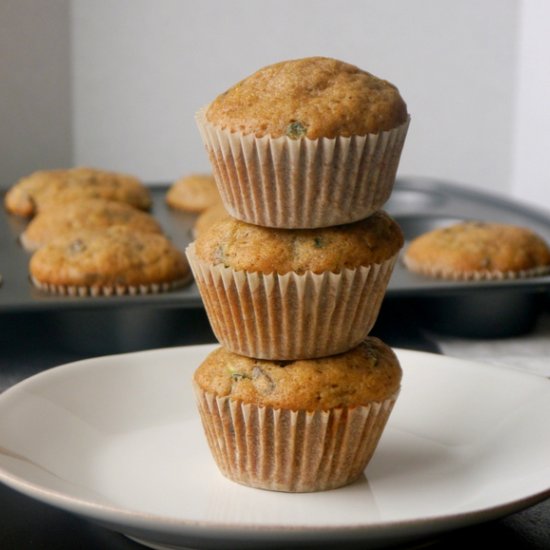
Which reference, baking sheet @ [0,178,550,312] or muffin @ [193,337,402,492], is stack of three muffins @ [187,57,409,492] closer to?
muffin @ [193,337,402,492]

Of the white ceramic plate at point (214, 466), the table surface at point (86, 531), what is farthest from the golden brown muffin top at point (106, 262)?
the table surface at point (86, 531)

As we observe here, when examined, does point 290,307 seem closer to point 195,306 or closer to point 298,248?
point 298,248

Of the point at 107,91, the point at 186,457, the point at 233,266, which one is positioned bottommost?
the point at 107,91

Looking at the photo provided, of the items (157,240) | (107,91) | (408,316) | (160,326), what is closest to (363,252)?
(160,326)

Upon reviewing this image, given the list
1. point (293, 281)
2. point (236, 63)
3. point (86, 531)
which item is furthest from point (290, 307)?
point (236, 63)

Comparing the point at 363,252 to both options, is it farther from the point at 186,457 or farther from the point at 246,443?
the point at 186,457

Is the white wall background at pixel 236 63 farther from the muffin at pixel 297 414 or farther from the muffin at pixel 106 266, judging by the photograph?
the muffin at pixel 297 414

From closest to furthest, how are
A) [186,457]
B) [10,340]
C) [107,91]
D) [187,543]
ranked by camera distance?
1. [187,543]
2. [186,457]
3. [10,340]
4. [107,91]
